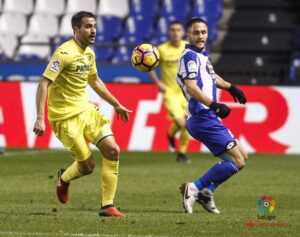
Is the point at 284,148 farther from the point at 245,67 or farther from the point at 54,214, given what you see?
the point at 54,214

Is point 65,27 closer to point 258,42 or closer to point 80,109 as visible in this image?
point 258,42

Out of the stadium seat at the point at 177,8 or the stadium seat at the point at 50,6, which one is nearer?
the stadium seat at the point at 177,8

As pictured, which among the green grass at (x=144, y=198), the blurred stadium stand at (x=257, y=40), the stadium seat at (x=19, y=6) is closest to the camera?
the green grass at (x=144, y=198)

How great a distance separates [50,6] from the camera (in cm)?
2570

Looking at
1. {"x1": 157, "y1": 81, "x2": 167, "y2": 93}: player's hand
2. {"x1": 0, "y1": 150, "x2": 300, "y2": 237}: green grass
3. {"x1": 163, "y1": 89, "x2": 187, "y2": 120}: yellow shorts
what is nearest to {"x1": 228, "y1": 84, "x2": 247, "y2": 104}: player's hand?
{"x1": 0, "y1": 150, "x2": 300, "y2": 237}: green grass

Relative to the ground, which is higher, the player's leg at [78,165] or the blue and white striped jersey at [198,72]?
the blue and white striped jersey at [198,72]

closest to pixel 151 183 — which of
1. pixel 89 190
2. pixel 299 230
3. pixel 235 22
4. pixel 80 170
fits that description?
pixel 89 190

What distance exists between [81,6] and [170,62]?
767 cm

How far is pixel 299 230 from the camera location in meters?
8.77

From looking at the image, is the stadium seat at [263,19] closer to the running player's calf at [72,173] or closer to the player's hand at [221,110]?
the running player's calf at [72,173]

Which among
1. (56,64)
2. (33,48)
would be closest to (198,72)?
(56,64)

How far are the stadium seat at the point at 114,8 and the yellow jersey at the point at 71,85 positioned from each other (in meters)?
15.0

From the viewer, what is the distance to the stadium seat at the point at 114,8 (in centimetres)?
2523

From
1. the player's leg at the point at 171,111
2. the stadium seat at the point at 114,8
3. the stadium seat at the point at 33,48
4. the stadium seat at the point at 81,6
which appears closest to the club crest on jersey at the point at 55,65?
the player's leg at the point at 171,111
